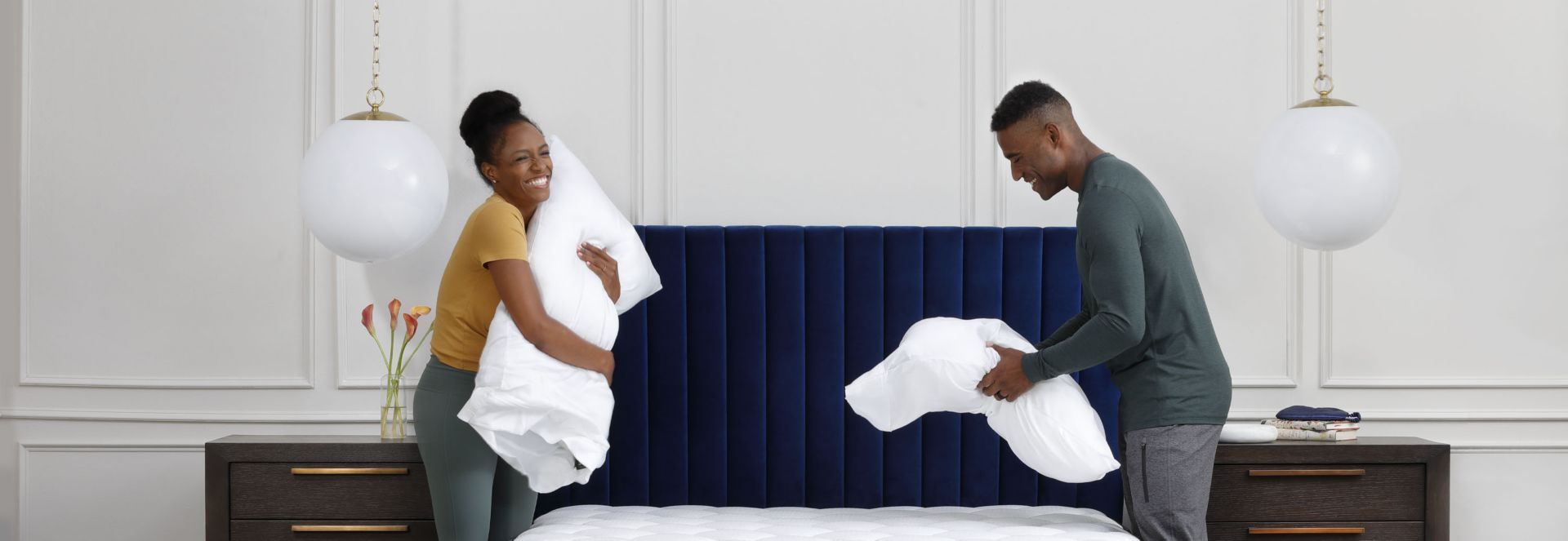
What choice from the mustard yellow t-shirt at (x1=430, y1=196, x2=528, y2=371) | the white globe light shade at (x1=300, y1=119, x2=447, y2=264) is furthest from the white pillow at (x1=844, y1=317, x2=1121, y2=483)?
the white globe light shade at (x1=300, y1=119, x2=447, y2=264)

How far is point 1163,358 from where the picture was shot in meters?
2.10

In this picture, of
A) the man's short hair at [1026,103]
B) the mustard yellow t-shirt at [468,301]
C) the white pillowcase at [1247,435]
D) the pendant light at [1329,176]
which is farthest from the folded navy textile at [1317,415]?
the mustard yellow t-shirt at [468,301]

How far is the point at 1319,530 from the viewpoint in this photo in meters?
2.56

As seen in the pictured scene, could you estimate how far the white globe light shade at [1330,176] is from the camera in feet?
7.75

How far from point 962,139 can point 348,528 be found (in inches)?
73.5

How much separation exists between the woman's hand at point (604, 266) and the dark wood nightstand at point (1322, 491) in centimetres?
149

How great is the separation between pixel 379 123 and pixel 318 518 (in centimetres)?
98

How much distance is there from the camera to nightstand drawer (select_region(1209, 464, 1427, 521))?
2.56 meters

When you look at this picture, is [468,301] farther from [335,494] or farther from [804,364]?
[804,364]

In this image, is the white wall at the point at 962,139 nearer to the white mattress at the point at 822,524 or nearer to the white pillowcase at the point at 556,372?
the white pillowcase at the point at 556,372

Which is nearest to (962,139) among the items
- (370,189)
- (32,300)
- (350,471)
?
(370,189)

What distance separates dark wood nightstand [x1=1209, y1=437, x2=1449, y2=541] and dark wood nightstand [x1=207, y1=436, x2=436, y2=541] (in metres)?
1.94

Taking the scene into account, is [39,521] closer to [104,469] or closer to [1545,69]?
[104,469]

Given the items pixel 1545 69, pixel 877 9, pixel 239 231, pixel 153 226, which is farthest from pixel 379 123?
pixel 1545 69
